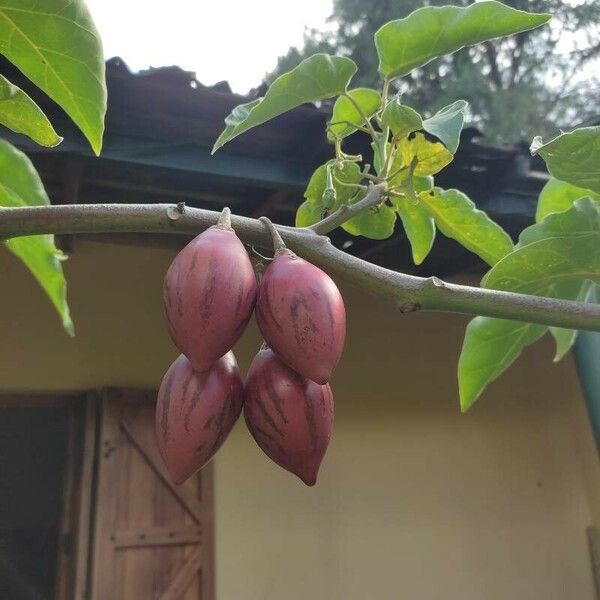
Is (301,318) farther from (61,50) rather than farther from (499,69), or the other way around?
(499,69)

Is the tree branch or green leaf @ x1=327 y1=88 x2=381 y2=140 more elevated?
green leaf @ x1=327 y1=88 x2=381 y2=140

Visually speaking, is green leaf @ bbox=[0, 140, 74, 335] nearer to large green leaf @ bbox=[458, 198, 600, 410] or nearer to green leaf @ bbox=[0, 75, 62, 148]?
green leaf @ bbox=[0, 75, 62, 148]

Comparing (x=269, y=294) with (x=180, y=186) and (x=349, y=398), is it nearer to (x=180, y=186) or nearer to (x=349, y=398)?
(x=180, y=186)

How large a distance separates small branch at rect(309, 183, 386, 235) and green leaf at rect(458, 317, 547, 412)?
0.19 metres

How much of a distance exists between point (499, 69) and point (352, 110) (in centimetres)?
637

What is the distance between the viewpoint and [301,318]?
1.29 ft

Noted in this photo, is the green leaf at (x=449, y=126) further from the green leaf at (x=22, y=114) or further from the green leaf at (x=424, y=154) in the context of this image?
the green leaf at (x=22, y=114)

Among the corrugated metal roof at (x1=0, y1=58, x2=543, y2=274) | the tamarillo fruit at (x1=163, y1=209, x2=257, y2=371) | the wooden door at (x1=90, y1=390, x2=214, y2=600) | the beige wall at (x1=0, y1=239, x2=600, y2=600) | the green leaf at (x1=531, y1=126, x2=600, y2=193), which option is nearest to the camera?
the tamarillo fruit at (x1=163, y1=209, x2=257, y2=371)

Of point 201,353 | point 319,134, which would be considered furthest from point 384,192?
point 319,134

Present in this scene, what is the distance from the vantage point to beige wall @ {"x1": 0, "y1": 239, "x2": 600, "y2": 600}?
251cm

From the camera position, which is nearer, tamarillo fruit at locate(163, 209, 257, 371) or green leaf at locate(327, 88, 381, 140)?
tamarillo fruit at locate(163, 209, 257, 371)

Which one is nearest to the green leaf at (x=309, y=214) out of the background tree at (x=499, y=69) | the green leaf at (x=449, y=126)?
the green leaf at (x=449, y=126)

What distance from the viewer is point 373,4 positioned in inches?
256

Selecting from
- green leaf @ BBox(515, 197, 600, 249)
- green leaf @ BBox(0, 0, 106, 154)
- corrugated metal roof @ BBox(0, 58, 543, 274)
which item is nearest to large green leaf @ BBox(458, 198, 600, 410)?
green leaf @ BBox(515, 197, 600, 249)
